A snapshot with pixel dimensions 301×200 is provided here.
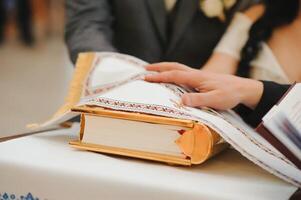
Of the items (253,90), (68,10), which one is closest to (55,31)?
(68,10)

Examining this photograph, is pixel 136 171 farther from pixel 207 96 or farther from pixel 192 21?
pixel 192 21

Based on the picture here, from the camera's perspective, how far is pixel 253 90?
76 cm

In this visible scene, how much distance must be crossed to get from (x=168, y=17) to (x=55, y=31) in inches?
216

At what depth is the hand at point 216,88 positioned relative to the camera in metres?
0.73

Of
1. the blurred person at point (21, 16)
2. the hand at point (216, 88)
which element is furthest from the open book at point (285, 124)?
the blurred person at point (21, 16)

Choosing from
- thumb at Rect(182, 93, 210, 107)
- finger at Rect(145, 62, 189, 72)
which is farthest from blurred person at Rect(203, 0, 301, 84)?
thumb at Rect(182, 93, 210, 107)

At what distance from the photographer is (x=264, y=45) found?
3.43 feet

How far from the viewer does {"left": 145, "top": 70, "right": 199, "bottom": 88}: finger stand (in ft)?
2.57

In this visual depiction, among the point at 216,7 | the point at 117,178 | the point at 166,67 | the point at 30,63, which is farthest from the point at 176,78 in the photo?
the point at 30,63

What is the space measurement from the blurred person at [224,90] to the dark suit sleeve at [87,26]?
0.29 meters

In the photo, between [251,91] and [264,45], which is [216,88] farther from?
[264,45]

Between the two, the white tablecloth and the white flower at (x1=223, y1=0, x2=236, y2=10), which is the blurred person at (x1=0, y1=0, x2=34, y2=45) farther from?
the white tablecloth

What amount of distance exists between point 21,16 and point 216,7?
15.3ft

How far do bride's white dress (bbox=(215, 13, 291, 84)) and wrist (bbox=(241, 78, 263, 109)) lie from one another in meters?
0.24
